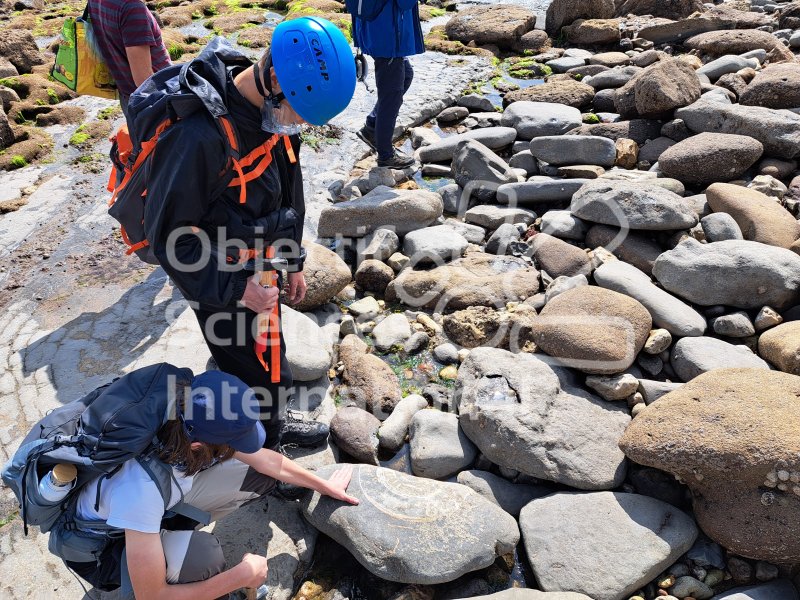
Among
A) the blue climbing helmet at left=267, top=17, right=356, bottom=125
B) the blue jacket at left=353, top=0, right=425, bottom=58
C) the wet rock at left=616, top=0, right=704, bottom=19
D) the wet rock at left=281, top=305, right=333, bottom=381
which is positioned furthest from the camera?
the wet rock at left=616, top=0, right=704, bottom=19

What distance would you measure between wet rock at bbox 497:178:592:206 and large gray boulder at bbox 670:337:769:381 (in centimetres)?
232

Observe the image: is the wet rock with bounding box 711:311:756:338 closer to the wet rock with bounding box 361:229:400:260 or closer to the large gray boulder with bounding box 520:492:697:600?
the large gray boulder with bounding box 520:492:697:600

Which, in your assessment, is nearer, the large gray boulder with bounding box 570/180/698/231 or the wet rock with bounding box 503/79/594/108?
the large gray boulder with bounding box 570/180/698/231

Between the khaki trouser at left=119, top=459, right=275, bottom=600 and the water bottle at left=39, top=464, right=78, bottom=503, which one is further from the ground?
the water bottle at left=39, top=464, right=78, bottom=503

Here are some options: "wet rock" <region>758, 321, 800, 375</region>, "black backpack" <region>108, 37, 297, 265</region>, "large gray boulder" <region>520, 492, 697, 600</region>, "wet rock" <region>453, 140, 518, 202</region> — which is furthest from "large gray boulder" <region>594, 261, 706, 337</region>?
"black backpack" <region>108, 37, 297, 265</region>

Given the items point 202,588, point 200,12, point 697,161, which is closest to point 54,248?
point 202,588

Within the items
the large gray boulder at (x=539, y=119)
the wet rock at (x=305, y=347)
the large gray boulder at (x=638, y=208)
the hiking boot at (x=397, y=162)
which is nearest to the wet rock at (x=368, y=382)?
the wet rock at (x=305, y=347)

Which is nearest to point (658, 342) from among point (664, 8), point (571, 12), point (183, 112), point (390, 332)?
point (390, 332)

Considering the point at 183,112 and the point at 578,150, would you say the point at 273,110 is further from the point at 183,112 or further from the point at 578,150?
the point at 578,150

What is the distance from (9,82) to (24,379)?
5.86 m

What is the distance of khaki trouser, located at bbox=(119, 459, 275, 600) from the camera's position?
8.64 ft

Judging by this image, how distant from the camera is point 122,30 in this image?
4152mm

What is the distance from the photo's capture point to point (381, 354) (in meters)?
4.72

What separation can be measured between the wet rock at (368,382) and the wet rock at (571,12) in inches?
379
